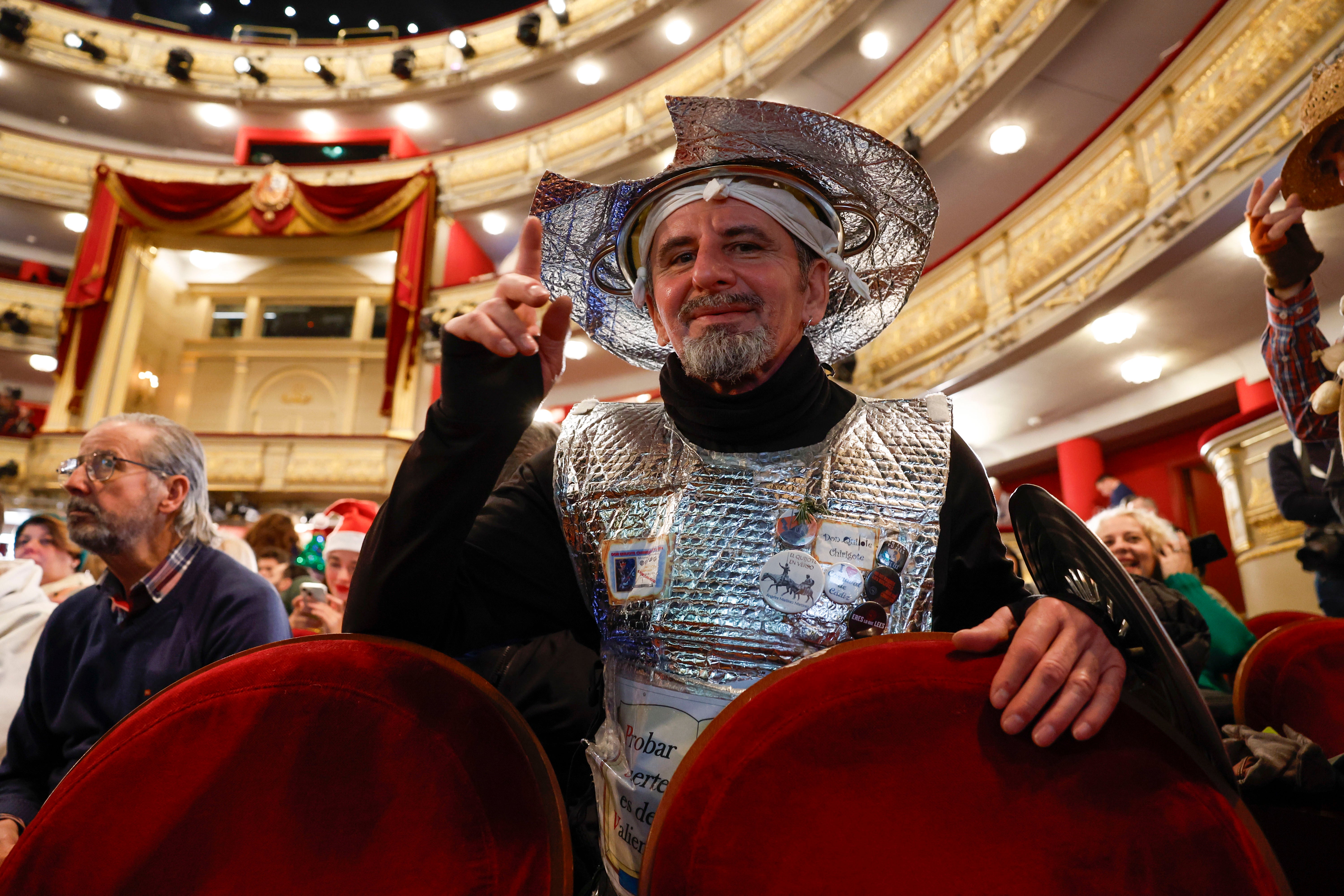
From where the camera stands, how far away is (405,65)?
12.9m

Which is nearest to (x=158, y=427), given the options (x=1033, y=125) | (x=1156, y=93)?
(x=1156, y=93)

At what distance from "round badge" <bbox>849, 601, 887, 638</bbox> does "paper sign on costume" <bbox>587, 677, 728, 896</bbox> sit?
186 millimetres

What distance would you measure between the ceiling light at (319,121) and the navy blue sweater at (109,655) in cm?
1441

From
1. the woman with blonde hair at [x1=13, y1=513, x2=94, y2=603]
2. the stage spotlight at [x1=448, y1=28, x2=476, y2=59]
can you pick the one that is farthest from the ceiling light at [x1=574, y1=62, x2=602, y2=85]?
the woman with blonde hair at [x1=13, y1=513, x2=94, y2=603]

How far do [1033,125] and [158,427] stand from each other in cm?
723

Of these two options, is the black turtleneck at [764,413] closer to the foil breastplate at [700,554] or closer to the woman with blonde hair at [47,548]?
the foil breastplate at [700,554]

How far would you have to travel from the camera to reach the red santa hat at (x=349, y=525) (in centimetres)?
302

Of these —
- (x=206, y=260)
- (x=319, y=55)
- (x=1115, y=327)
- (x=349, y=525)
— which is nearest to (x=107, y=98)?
(x=206, y=260)

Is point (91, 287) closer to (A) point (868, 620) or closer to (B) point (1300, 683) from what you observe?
(A) point (868, 620)

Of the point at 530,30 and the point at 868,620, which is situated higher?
the point at 530,30

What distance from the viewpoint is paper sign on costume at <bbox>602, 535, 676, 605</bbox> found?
969 millimetres

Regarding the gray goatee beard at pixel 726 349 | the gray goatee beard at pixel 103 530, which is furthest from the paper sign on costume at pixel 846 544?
the gray goatee beard at pixel 103 530

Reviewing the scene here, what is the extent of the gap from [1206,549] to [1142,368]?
4.15 m

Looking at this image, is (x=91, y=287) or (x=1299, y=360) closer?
(x=1299, y=360)
